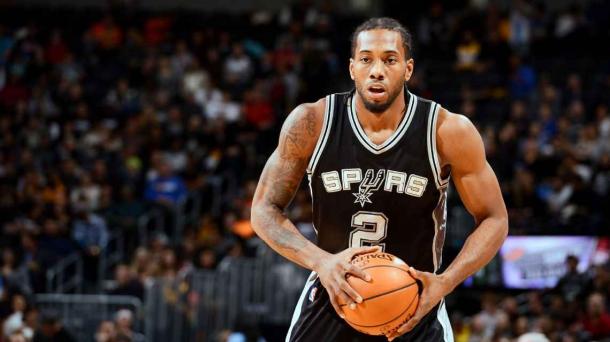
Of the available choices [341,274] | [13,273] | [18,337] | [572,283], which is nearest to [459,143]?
[341,274]

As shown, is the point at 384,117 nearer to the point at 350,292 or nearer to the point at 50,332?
the point at 350,292

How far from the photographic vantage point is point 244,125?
19094 millimetres

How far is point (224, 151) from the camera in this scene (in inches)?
733

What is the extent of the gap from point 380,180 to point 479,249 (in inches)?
23.8

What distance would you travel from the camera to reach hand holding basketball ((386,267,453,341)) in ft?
16.4

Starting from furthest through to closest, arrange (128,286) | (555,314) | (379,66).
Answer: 1. (128,286)
2. (555,314)
3. (379,66)

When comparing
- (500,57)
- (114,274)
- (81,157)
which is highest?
(500,57)

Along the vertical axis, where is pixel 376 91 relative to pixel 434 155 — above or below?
above

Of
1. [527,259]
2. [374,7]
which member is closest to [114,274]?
[527,259]

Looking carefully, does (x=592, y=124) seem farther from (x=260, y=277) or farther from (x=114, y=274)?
(x=114, y=274)

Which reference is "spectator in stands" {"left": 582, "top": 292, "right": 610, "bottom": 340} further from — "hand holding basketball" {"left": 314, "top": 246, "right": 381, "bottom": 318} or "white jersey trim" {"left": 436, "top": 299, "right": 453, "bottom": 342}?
"hand holding basketball" {"left": 314, "top": 246, "right": 381, "bottom": 318}

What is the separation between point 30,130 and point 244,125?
3866 mm

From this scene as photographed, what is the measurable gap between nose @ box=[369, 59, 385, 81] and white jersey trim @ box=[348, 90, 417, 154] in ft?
1.09

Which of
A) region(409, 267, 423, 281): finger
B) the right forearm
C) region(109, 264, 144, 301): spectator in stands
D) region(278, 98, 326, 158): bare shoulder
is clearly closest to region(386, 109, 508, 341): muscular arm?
region(409, 267, 423, 281): finger
